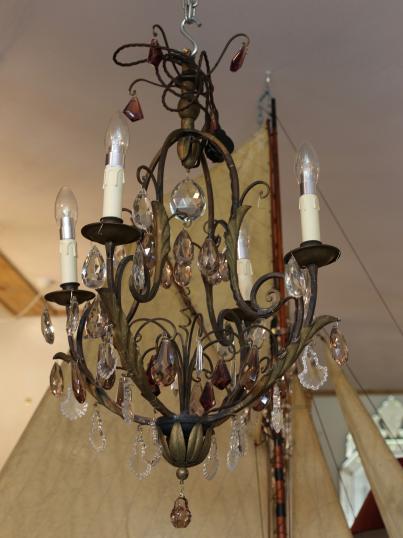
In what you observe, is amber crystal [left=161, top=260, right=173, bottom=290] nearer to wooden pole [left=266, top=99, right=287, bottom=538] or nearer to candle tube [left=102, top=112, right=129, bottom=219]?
candle tube [left=102, top=112, right=129, bottom=219]

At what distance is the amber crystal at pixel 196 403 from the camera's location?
116 centimetres

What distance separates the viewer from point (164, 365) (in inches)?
42.0

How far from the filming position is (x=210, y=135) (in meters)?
1.27

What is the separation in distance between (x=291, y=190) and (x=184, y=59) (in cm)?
156

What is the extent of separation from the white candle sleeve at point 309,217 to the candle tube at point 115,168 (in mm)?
256

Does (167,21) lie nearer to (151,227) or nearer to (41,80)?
(41,80)

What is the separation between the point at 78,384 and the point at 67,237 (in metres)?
0.23

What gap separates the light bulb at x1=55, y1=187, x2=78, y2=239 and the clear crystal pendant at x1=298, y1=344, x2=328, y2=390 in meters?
0.39

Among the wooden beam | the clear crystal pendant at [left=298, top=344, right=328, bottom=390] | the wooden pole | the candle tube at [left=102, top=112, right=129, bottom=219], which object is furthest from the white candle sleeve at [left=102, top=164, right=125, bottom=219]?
the wooden beam

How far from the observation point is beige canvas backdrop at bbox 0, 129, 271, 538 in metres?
2.12

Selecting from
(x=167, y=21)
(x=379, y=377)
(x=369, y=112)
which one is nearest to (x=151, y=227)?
(x=167, y=21)

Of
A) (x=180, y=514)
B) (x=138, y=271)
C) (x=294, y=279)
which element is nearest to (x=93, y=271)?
(x=138, y=271)

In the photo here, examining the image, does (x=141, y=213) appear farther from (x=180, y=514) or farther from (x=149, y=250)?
(x=180, y=514)

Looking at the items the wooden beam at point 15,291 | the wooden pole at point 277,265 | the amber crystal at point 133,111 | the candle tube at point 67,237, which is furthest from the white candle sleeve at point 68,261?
the wooden beam at point 15,291
